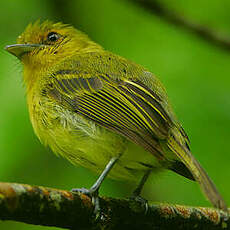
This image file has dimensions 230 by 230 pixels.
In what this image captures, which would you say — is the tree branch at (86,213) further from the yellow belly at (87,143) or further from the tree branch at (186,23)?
the tree branch at (186,23)

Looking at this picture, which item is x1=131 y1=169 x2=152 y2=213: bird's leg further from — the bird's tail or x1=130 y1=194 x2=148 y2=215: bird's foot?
the bird's tail

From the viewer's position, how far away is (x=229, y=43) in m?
5.18

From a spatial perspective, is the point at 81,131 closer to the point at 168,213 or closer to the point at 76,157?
the point at 76,157

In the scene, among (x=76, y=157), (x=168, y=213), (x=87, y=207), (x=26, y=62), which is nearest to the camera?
(x=87, y=207)

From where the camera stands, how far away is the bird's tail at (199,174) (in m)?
3.19

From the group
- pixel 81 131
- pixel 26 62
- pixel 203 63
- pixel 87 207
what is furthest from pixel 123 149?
pixel 203 63

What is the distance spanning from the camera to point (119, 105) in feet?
13.2

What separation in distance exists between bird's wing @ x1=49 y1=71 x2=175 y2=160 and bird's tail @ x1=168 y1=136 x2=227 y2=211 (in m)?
0.11

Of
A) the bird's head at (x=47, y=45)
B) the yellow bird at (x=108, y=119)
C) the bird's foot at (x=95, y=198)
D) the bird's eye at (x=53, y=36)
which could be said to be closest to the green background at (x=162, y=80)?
the bird's head at (x=47, y=45)

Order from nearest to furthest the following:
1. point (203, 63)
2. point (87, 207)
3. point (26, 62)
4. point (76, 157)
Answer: point (87, 207) < point (76, 157) < point (26, 62) < point (203, 63)

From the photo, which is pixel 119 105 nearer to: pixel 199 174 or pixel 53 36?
pixel 199 174

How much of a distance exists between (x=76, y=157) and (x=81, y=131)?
24 centimetres

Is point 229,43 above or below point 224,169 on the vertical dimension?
above

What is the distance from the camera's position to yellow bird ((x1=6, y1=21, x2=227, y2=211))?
3748 mm
